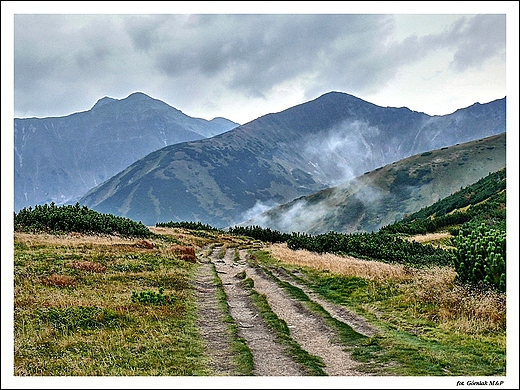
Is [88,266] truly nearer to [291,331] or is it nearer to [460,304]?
[291,331]

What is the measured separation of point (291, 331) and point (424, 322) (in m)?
4.57

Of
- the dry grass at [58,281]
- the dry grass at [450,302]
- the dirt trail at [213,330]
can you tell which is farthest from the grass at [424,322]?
the dry grass at [58,281]

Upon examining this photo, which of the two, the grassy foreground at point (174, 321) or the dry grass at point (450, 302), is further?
the dry grass at point (450, 302)

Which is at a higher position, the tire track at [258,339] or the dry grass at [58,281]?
the dry grass at [58,281]

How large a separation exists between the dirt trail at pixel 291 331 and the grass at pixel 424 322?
0.63 m

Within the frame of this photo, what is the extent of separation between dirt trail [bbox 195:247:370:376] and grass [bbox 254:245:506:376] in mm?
628

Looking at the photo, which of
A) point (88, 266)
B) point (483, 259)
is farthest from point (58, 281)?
point (483, 259)

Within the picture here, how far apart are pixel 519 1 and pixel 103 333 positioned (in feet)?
49.2

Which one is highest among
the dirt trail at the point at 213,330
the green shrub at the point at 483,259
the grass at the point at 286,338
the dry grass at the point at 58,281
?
the green shrub at the point at 483,259

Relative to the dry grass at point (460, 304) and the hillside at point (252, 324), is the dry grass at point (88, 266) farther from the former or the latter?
the dry grass at point (460, 304)

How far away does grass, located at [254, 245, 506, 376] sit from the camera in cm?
1135

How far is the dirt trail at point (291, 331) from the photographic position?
11.3m

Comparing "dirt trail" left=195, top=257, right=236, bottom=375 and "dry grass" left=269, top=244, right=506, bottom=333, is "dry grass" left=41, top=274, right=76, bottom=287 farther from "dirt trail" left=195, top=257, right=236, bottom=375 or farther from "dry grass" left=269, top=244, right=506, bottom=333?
"dry grass" left=269, top=244, right=506, bottom=333

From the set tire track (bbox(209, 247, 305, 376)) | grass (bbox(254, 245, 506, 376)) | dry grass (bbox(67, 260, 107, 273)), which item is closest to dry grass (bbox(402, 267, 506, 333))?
grass (bbox(254, 245, 506, 376))
